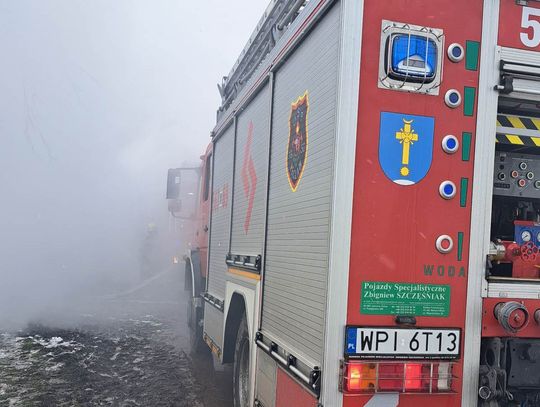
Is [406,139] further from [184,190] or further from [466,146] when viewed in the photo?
[184,190]

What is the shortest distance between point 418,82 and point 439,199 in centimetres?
57

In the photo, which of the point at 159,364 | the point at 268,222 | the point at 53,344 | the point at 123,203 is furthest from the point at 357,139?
the point at 123,203

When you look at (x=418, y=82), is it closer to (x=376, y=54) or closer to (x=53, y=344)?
(x=376, y=54)

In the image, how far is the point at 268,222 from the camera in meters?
4.09

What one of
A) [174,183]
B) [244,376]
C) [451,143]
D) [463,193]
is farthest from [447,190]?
[174,183]

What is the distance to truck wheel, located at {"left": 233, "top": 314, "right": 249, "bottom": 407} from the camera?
4.82 metres

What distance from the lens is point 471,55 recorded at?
285 centimetres

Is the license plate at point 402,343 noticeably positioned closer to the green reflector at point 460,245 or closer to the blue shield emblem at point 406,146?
the green reflector at point 460,245

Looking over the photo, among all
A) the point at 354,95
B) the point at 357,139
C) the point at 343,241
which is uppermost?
the point at 354,95

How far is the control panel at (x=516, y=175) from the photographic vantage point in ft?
10.5

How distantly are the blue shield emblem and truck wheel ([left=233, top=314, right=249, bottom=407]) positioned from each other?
2.43 meters

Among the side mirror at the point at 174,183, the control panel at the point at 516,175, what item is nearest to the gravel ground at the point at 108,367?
the side mirror at the point at 174,183

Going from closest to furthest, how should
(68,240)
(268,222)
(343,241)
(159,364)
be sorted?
1. (343,241)
2. (268,222)
3. (159,364)
4. (68,240)

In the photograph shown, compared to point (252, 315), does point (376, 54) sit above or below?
above
